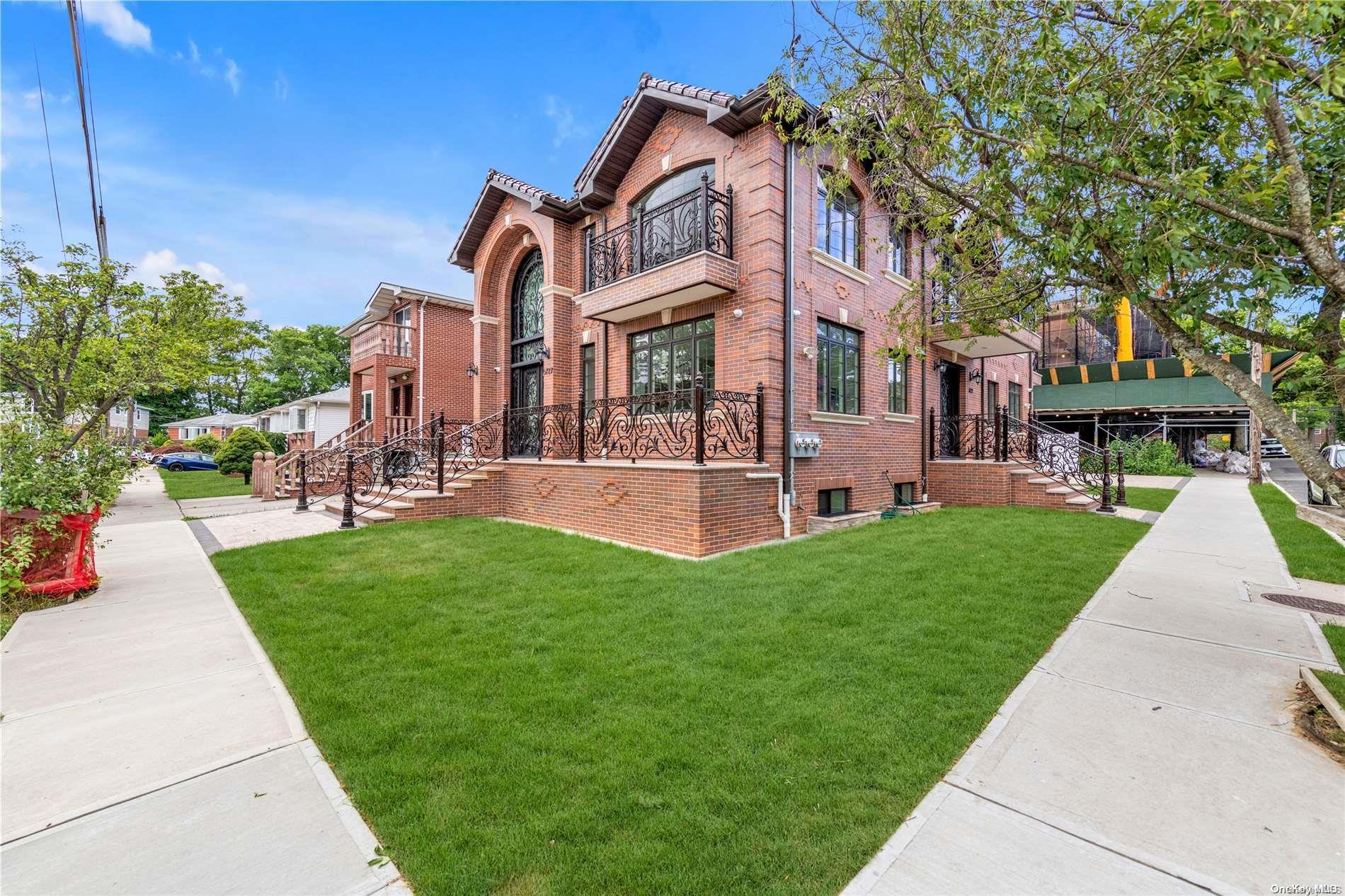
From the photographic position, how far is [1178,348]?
3.95m

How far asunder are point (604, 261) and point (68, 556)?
873 cm

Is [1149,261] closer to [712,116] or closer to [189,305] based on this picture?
[712,116]

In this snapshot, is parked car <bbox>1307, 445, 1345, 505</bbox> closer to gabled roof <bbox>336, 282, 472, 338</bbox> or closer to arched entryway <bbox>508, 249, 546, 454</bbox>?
arched entryway <bbox>508, 249, 546, 454</bbox>

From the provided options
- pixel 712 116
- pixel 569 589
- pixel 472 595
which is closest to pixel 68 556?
pixel 472 595

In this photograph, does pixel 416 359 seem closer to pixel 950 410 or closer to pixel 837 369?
pixel 837 369

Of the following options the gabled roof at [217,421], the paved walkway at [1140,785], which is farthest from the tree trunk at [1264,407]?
the gabled roof at [217,421]

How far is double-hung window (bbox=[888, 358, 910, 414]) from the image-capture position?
468 inches

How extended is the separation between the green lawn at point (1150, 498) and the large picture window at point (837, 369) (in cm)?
698

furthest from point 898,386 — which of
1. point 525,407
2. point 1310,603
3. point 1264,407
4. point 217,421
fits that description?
point 217,421

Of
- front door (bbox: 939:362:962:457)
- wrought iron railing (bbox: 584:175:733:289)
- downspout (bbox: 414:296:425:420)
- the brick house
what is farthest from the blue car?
front door (bbox: 939:362:962:457)

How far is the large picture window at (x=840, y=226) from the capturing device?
9.96 meters

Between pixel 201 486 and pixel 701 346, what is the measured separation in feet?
72.8

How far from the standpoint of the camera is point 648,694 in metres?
3.45

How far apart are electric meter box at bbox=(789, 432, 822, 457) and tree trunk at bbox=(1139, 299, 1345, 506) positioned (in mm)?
5173
